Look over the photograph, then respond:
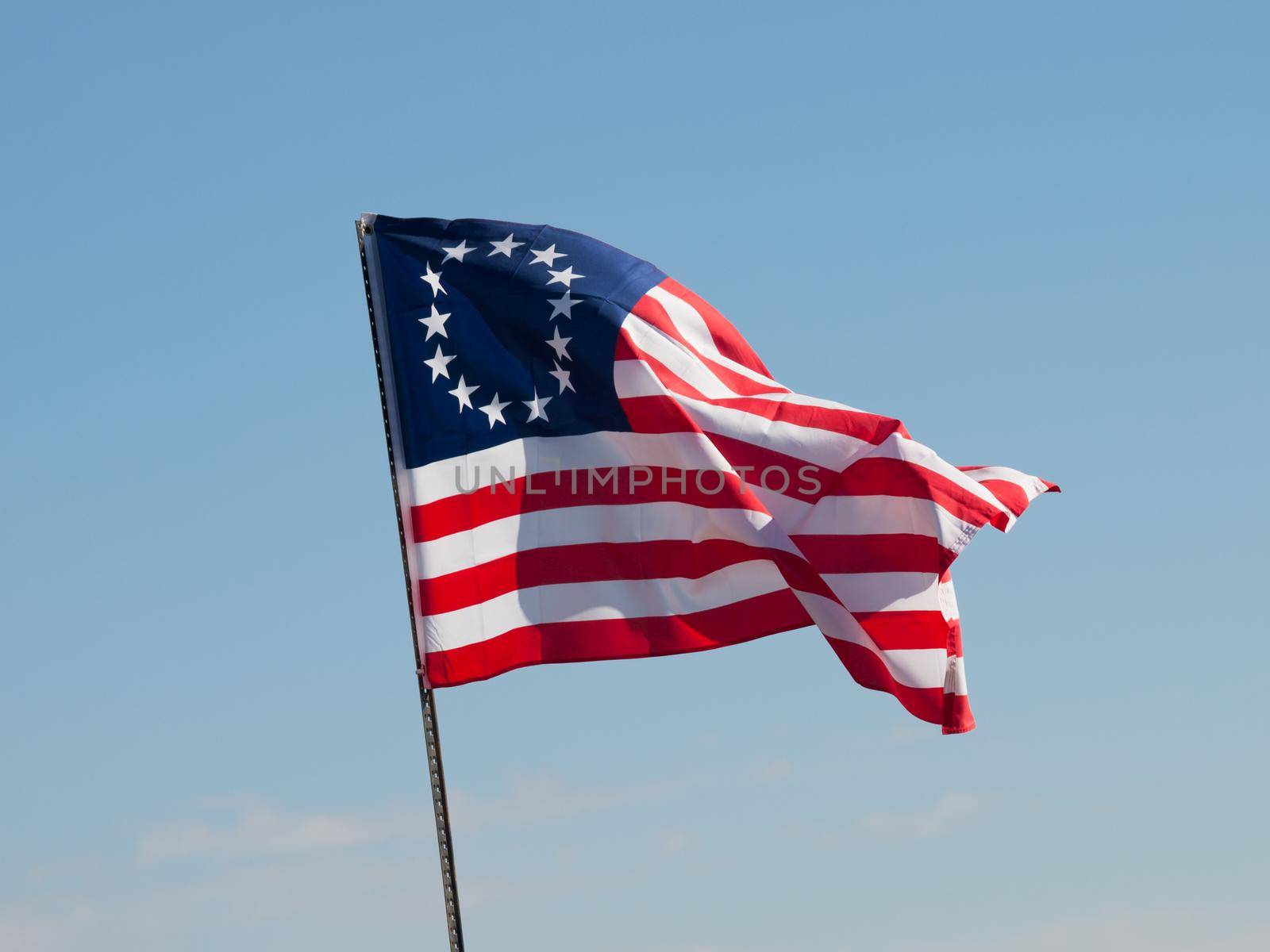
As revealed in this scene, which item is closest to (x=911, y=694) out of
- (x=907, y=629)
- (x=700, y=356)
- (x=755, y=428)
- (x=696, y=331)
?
(x=907, y=629)

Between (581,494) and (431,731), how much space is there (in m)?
3.17

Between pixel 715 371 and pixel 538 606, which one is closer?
pixel 538 606

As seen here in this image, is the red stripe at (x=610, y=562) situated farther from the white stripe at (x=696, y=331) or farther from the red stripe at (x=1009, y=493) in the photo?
the red stripe at (x=1009, y=493)

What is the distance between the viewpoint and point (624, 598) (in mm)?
22047

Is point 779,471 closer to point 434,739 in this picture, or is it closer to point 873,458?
point 873,458

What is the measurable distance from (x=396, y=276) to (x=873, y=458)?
587cm

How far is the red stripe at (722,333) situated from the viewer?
77.8 feet

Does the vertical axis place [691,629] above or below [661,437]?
below

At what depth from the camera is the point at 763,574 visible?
22.2 m

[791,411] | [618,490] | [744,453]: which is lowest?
[618,490]

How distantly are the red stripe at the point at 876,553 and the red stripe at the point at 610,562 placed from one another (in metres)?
0.50

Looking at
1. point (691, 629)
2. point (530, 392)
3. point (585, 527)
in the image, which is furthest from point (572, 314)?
point (691, 629)

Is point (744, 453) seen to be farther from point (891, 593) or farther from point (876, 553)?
point (891, 593)

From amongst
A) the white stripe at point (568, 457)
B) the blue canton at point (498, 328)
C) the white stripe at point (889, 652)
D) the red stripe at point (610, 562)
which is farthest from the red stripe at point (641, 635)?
the blue canton at point (498, 328)
